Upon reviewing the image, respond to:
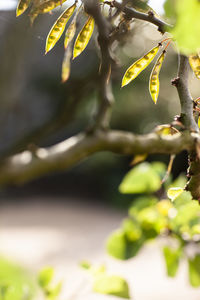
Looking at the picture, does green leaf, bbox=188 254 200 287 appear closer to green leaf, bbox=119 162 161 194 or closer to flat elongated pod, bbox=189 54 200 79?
green leaf, bbox=119 162 161 194

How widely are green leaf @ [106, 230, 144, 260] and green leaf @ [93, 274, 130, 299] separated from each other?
0.27ft

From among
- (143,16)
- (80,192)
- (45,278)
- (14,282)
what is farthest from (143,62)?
(80,192)

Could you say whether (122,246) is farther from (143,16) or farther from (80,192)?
(80,192)

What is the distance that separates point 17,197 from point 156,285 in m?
3.86

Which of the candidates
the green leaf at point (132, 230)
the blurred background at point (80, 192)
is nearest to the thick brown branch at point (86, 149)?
the green leaf at point (132, 230)

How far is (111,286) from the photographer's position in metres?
0.53

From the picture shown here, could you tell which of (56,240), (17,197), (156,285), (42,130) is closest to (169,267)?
(42,130)

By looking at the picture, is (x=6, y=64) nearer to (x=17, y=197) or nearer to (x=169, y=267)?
(x=169, y=267)

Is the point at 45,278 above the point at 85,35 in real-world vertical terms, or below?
below

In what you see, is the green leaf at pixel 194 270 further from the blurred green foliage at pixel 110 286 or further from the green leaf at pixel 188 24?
the green leaf at pixel 188 24

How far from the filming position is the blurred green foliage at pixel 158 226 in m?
0.61

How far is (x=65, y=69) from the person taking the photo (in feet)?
1.81

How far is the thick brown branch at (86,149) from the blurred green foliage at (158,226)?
0.30 ft

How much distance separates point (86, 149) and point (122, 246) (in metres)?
0.23
